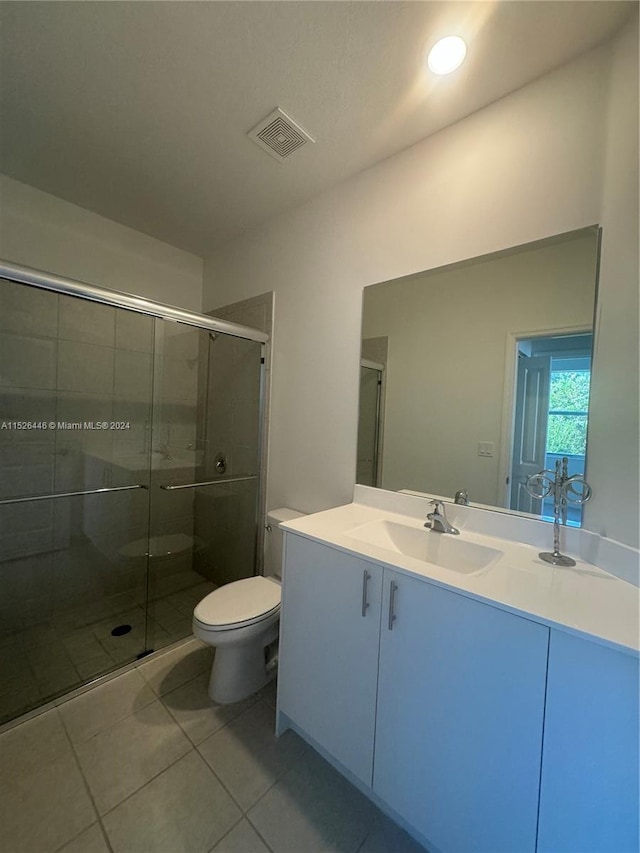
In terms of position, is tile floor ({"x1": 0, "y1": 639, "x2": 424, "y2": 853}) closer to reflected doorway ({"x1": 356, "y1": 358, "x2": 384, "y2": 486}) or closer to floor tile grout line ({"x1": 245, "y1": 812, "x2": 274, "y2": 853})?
floor tile grout line ({"x1": 245, "y1": 812, "x2": 274, "y2": 853})

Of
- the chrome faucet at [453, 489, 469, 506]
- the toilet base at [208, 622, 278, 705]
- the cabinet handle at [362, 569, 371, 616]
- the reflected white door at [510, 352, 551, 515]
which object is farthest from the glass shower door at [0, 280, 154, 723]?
the reflected white door at [510, 352, 551, 515]

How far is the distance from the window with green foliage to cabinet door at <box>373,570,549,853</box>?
2.18 feet

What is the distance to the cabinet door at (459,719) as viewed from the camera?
2.52 ft

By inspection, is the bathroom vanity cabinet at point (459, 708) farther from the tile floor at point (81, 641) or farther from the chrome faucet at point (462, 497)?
the tile floor at point (81, 641)

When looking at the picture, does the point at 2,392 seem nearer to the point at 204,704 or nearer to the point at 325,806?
the point at 204,704

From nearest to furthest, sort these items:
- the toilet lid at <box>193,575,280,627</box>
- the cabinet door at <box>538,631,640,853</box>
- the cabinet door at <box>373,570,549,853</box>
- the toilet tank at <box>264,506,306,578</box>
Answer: the cabinet door at <box>538,631,640,853</box>, the cabinet door at <box>373,570,549,853</box>, the toilet lid at <box>193,575,280,627</box>, the toilet tank at <box>264,506,306,578</box>

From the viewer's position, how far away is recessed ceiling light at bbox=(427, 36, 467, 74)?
1081 millimetres

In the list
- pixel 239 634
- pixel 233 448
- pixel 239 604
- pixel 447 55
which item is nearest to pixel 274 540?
pixel 239 604

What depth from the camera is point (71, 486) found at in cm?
197

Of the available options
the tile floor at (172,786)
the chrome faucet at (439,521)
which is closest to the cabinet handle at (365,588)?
the chrome faucet at (439,521)

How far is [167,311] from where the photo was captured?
1800 millimetres

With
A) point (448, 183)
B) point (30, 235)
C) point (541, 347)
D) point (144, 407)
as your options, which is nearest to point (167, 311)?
point (144, 407)

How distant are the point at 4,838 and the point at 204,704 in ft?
2.13

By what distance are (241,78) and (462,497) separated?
1845 mm
